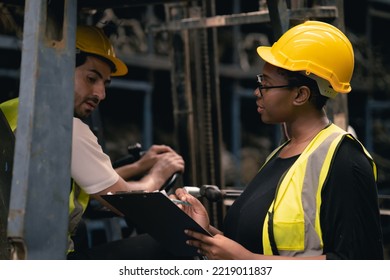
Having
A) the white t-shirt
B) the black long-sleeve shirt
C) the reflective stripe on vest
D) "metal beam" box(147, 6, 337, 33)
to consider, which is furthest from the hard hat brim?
the black long-sleeve shirt

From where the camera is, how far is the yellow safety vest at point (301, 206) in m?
2.96

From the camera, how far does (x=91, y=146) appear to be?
367 centimetres

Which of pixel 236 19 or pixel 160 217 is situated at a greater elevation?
pixel 236 19

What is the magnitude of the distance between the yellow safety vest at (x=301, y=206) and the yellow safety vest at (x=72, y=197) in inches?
40.6

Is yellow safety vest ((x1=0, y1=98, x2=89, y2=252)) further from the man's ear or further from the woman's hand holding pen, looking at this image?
the man's ear

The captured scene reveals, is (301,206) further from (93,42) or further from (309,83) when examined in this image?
(93,42)

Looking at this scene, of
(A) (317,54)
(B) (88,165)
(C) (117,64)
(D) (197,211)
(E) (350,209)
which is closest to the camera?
(E) (350,209)

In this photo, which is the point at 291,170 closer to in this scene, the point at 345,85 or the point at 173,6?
the point at 345,85

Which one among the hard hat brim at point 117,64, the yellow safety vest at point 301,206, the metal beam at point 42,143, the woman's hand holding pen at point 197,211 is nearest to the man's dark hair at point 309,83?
the yellow safety vest at point 301,206

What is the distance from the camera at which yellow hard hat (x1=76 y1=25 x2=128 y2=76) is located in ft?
12.6

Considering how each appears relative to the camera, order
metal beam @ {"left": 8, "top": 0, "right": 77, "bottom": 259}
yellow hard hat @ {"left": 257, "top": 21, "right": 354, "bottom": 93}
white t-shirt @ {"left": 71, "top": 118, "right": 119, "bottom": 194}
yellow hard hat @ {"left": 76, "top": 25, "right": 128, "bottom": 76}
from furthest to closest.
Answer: yellow hard hat @ {"left": 76, "top": 25, "right": 128, "bottom": 76}, white t-shirt @ {"left": 71, "top": 118, "right": 119, "bottom": 194}, yellow hard hat @ {"left": 257, "top": 21, "right": 354, "bottom": 93}, metal beam @ {"left": 8, "top": 0, "right": 77, "bottom": 259}

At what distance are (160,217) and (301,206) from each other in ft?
1.72

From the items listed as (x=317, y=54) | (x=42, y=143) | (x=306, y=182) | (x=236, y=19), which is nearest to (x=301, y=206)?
(x=306, y=182)

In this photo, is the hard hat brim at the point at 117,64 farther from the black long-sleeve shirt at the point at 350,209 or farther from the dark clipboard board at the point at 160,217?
the black long-sleeve shirt at the point at 350,209
